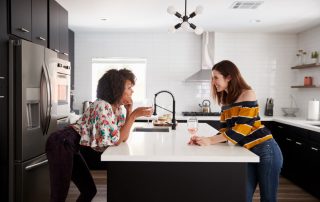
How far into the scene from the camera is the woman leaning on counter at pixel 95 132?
2.06m

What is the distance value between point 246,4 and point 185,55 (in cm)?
217

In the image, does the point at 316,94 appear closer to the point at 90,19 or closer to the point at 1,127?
the point at 90,19

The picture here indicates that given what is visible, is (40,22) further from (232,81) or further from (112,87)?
(232,81)

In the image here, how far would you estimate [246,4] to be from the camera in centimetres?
410

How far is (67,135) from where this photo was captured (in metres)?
2.19

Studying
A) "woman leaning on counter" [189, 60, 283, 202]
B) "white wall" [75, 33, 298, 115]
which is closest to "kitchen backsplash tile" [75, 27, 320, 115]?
"white wall" [75, 33, 298, 115]

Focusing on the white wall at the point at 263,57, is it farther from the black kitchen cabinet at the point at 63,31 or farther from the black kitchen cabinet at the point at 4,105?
the black kitchen cabinet at the point at 4,105

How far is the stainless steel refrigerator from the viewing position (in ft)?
9.52

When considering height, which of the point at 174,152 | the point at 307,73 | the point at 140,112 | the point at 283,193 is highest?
the point at 307,73

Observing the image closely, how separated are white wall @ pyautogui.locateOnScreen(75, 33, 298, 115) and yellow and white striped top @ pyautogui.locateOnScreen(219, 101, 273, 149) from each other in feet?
13.0

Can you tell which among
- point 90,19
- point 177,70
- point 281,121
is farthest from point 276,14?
point 90,19

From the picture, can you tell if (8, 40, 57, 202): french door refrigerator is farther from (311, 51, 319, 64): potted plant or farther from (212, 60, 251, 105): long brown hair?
(311, 51, 319, 64): potted plant

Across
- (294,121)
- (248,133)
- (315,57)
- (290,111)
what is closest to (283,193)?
(294,121)

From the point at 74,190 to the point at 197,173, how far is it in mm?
2776
